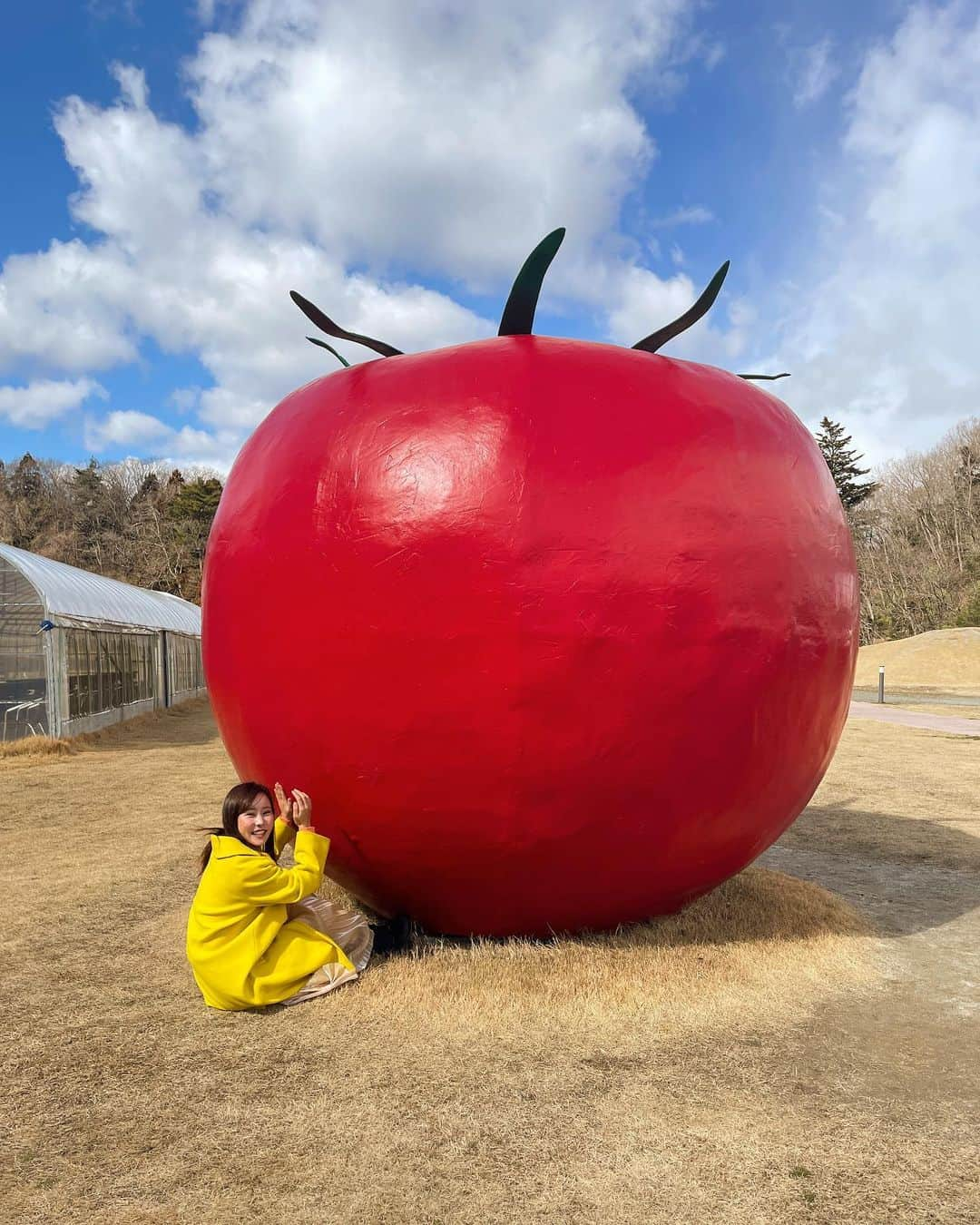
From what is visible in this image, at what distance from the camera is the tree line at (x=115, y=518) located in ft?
175

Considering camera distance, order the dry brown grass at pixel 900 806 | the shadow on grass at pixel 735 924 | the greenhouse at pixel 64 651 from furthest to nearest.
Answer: the greenhouse at pixel 64 651 → the dry brown grass at pixel 900 806 → the shadow on grass at pixel 735 924

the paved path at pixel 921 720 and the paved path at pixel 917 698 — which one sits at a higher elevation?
the paved path at pixel 921 720

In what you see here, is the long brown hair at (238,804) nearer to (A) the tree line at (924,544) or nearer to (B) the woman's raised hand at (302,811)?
(B) the woman's raised hand at (302,811)

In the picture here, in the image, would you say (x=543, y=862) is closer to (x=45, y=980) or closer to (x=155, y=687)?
(x=45, y=980)

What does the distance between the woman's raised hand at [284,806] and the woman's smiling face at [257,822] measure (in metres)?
0.15

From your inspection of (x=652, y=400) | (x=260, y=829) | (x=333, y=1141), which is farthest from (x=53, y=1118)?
(x=652, y=400)

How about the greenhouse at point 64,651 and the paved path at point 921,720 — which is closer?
the greenhouse at point 64,651

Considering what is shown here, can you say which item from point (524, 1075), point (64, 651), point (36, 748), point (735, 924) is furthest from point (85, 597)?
point (524, 1075)

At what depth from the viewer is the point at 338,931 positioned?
4789 millimetres

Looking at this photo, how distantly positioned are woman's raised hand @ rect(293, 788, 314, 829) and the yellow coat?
97 millimetres

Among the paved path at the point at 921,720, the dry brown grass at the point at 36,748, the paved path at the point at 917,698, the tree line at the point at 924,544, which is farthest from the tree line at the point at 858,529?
the dry brown grass at the point at 36,748

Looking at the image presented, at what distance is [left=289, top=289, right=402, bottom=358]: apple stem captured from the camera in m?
5.24

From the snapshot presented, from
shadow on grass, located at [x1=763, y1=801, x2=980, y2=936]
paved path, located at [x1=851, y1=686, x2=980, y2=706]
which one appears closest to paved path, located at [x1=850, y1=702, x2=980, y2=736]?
paved path, located at [x1=851, y1=686, x2=980, y2=706]

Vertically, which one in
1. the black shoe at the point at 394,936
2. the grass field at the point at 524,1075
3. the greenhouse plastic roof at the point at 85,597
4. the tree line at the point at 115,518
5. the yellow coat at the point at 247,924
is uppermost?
the tree line at the point at 115,518
